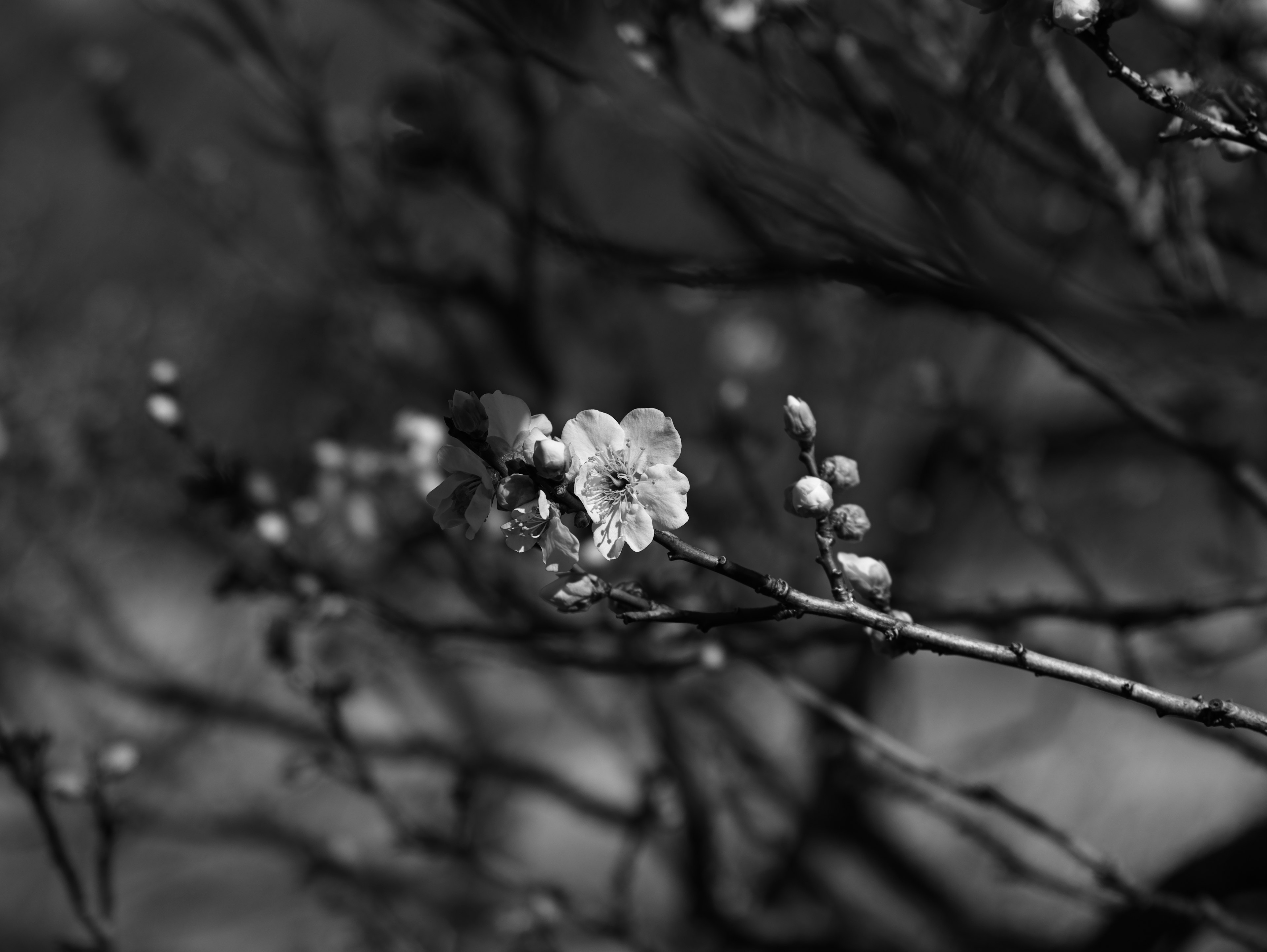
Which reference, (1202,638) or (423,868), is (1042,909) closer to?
(1202,638)

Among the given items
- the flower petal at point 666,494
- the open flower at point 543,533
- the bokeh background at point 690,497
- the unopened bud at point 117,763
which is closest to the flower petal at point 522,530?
the open flower at point 543,533

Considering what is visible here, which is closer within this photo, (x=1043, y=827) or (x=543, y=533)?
(x=543, y=533)

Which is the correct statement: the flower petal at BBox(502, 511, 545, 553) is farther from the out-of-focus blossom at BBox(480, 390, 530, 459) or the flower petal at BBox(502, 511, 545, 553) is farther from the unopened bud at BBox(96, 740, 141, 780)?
the unopened bud at BBox(96, 740, 141, 780)

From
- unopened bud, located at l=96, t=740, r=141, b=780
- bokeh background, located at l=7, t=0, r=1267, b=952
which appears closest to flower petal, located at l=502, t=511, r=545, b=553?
bokeh background, located at l=7, t=0, r=1267, b=952

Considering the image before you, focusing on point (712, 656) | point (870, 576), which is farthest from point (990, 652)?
point (712, 656)

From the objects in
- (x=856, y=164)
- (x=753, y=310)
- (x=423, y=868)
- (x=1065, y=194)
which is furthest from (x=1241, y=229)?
(x=423, y=868)

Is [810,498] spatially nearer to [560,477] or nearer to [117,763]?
[560,477]
